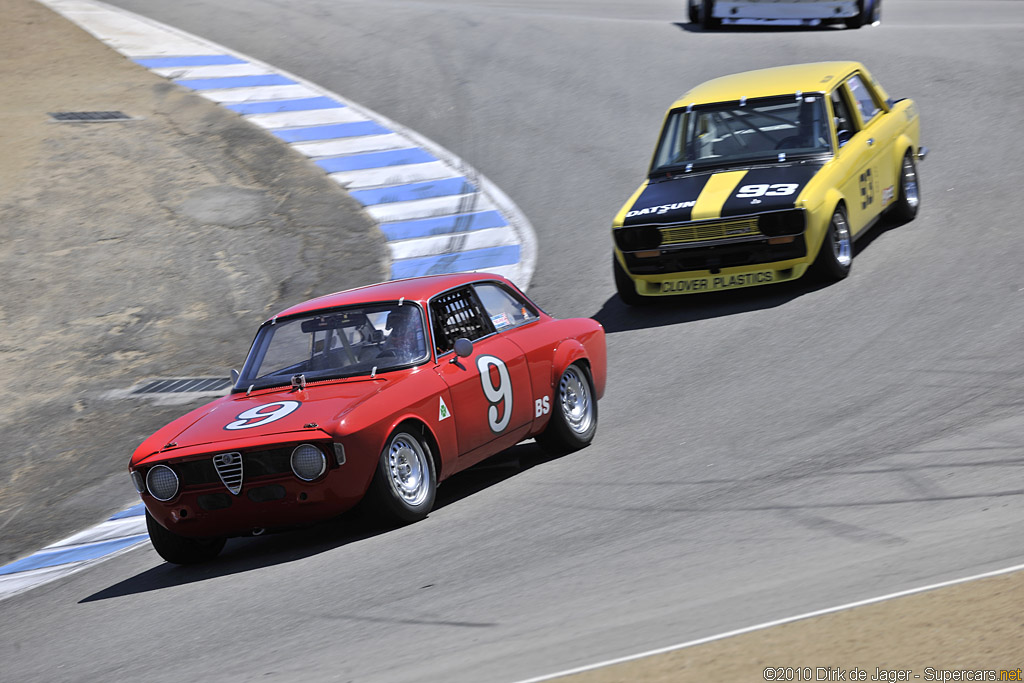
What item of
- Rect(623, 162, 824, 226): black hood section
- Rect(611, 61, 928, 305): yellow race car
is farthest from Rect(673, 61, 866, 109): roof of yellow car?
Rect(623, 162, 824, 226): black hood section

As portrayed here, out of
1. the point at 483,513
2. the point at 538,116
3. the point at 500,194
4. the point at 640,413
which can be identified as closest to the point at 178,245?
the point at 500,194

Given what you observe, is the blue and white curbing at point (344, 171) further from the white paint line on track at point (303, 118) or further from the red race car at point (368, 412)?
the red race car at point (368, 412)

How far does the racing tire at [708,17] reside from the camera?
21156mm

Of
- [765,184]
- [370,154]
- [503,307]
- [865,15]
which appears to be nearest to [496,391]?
[503,307]

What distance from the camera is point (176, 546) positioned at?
6.90 metres

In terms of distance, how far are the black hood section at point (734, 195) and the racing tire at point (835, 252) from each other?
437mm

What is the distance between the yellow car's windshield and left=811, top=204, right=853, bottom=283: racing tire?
0.65m

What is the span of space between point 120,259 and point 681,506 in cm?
892

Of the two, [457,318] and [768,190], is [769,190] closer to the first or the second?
[768,190]

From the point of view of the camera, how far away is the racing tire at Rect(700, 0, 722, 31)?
833 inches

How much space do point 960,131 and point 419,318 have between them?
9567 millimetres

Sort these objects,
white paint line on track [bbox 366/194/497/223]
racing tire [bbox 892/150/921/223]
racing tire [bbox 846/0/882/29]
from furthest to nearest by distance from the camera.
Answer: racing tire [bbox 846/0/882/29] < white paint line on track [bbox 366/194/497/223] < racing tire [bbox 892/150/921/223]

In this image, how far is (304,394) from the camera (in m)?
7.07

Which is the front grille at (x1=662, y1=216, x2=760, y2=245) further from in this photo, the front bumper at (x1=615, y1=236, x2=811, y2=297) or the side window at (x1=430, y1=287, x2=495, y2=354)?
the side window at (x1=430, y1=287, x2=495, y2=354)
